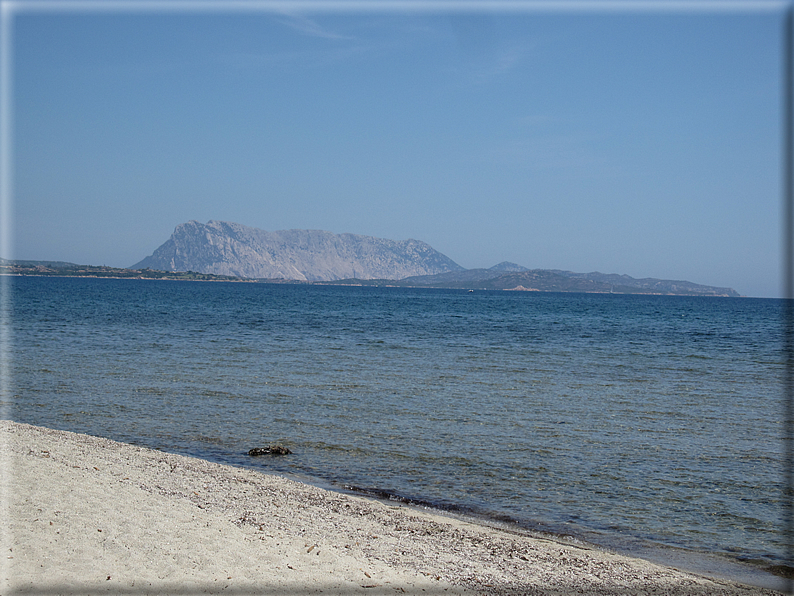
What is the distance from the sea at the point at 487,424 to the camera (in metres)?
10.1

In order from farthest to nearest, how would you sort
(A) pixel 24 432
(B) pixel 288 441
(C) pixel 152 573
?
(B) pixel 288 441 → (A) pixel 24 432 → (C) pixel 152 573

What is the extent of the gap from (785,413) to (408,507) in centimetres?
1478

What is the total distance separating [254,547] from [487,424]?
33.1 feet

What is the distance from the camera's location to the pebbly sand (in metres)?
6.35

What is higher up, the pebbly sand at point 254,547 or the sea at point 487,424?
the pebbly sand at point 254,547

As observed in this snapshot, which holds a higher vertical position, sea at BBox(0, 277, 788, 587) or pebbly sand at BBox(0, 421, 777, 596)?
pebbly sand at BBox(0, 421, 777, 596)

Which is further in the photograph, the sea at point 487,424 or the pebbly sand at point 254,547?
→ the sea at point 487,424

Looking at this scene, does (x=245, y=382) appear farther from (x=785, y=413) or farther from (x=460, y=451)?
(x=785, y=413)

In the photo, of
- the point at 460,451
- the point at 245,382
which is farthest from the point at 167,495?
the point at 245,382

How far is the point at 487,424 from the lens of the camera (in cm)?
1641

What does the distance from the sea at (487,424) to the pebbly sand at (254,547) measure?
1193mm

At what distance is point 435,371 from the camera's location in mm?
26438

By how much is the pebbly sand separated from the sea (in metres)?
1.19

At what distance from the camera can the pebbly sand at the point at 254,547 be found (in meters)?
6.35
